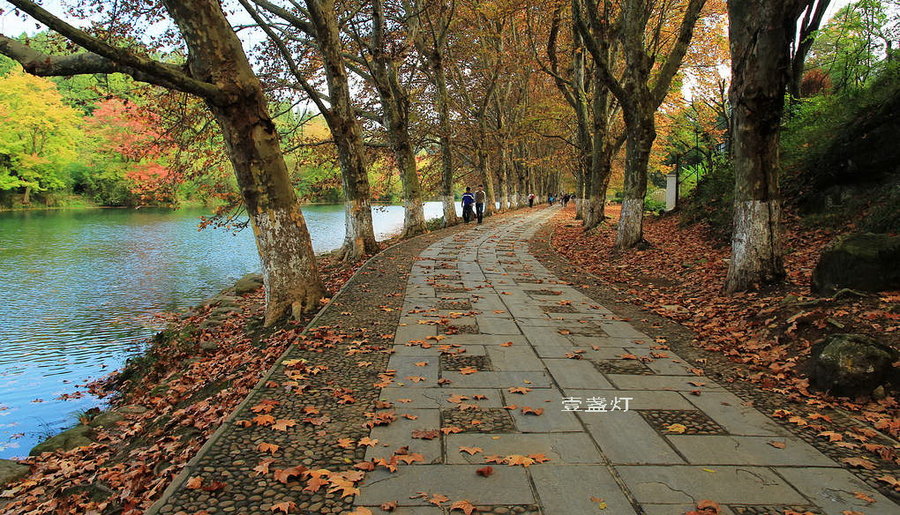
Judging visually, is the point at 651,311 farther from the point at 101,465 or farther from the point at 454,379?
the point at 101,465

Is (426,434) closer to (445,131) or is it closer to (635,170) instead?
(635,170)

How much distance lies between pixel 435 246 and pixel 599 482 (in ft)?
39.4

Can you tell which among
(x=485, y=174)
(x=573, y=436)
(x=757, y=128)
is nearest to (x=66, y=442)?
(x=573, y=436)

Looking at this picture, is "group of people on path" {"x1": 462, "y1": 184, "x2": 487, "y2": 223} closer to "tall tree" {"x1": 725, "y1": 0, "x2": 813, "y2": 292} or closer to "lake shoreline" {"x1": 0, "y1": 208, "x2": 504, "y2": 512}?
"lake shoreline" {"x1": 0, "y1": 208, "x2": 504, "y2": 512}

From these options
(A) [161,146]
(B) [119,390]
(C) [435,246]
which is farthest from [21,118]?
(B) [119,390]

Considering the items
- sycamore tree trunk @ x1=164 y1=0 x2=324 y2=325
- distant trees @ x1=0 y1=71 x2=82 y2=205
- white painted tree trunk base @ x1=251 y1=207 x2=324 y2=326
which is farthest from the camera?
distant trees @ x1=0 y1=71 x2=82 y2=205

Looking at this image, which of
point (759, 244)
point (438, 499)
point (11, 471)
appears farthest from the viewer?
point (759, 244)

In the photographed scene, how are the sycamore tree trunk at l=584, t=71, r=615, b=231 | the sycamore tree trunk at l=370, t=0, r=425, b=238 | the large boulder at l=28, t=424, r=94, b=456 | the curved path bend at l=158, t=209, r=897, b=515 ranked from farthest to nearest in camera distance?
the sycamore tree trunk at l=584, t=71, r=615, b=231 < the sycamore tree trunk at l=370, t=0, r=425, b=238 < the large boulder at l=28, t=424, r=94, b=456 < the curved path bend at l=158, t=209, r=897, b=515

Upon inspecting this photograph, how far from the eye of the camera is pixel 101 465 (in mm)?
4379

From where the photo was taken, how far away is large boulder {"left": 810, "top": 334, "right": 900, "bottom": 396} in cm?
421

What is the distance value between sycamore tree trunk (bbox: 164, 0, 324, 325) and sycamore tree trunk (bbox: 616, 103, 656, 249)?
317 inches

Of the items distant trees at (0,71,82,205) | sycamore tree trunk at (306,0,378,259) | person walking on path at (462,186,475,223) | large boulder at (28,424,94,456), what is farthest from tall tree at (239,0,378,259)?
distant trees at (0,71,82,205)

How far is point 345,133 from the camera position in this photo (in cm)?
1158

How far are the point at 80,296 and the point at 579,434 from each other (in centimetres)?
1363
